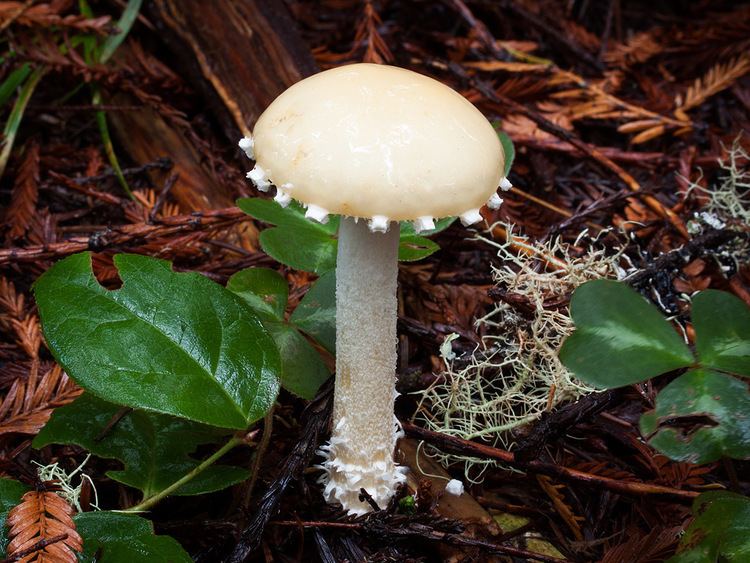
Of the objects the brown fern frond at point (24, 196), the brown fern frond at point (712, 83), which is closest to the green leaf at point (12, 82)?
the brown fern frond at point (24, 196)

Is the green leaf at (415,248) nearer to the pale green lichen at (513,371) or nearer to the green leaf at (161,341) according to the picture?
the pale green lichen at (513,371)

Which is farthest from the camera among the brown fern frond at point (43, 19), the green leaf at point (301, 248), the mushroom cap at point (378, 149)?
the brown fern frond at point (43, 19)

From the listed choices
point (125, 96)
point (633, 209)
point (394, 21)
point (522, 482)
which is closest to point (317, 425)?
point (522, 482)

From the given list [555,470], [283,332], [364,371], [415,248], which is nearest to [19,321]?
[283,332]

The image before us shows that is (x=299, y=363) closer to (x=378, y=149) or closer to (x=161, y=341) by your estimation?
(x=161, y=341)

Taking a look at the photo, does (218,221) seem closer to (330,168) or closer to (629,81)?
(330,168)

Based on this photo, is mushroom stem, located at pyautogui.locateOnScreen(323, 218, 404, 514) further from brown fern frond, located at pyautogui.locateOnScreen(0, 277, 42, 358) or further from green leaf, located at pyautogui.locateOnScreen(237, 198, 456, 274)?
brown fern frond, located at pyautogui.locateOnScreen(0, 277, 42, 358)
